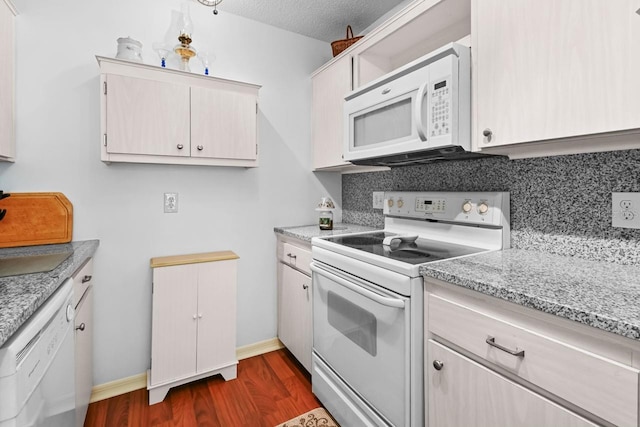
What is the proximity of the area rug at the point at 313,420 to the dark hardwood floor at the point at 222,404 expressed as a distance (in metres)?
0.04

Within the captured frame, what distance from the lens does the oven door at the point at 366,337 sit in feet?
3.83

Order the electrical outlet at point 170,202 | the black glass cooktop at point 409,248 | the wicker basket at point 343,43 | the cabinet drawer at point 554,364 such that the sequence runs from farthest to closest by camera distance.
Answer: the wicker basket at point 343,43 → the electrical outlet at point 170,202 → the black glass cooktop at point 409,248 → the cabinet drawer at point 554,364

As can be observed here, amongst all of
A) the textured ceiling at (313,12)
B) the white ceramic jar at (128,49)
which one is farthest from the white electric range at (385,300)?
the white ceramic jar at (128,49)

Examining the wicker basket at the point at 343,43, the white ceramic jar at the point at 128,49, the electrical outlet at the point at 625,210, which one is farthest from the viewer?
the wicker basket at the point at 343,43

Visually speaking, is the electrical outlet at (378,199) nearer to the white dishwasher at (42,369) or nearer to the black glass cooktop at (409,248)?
the black glass cooktop at (409,248)

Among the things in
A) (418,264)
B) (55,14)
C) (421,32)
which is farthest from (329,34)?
(418,264)

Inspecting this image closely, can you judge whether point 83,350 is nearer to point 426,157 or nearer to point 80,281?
point 80,281

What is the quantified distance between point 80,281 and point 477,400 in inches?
64.4

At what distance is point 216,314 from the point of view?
192cm

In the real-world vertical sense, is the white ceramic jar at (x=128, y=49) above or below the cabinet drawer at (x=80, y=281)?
above

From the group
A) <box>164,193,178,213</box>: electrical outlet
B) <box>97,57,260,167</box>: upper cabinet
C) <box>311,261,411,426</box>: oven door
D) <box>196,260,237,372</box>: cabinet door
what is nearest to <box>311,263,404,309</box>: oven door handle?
<box>311,261,411,426</box>: oven door

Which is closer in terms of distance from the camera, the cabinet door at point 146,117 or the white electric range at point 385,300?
the white electric range at point 385,300

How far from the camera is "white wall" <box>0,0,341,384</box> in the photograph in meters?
1.68

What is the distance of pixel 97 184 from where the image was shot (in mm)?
1808
